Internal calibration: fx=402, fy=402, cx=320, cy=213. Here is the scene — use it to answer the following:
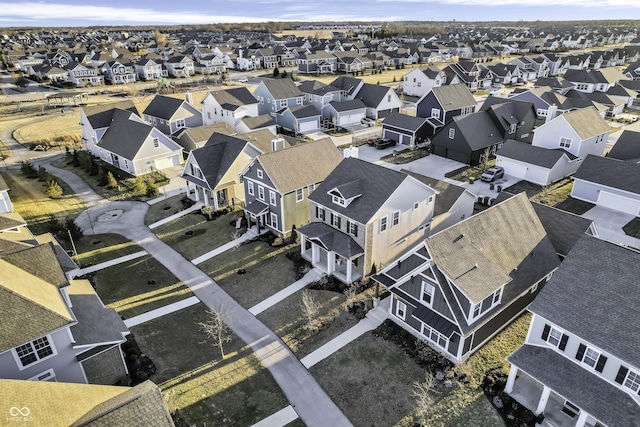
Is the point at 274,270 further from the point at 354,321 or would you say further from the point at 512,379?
the point at 512,379

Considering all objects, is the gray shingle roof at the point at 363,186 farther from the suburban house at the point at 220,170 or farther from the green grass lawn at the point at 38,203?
the green grass lawn at the point at 38,203

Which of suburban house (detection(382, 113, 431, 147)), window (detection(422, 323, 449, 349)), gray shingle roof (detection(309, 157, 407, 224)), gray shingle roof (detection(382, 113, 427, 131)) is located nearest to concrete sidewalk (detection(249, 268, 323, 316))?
gray shingle roof (detection(309, 157, 407, 224))

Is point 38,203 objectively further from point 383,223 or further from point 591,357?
point 591,357

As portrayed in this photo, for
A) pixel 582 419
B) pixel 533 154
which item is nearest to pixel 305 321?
pixel 582 419

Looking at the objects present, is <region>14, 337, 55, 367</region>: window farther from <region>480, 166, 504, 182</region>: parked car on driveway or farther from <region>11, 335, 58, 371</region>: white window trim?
<region>480, 166, 504, 182</region>: parked car on driveway

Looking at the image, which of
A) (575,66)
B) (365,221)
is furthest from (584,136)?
(575,66)

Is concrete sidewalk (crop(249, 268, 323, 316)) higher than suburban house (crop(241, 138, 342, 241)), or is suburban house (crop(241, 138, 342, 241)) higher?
suburban house (crop(241, 138, 342, 241))
